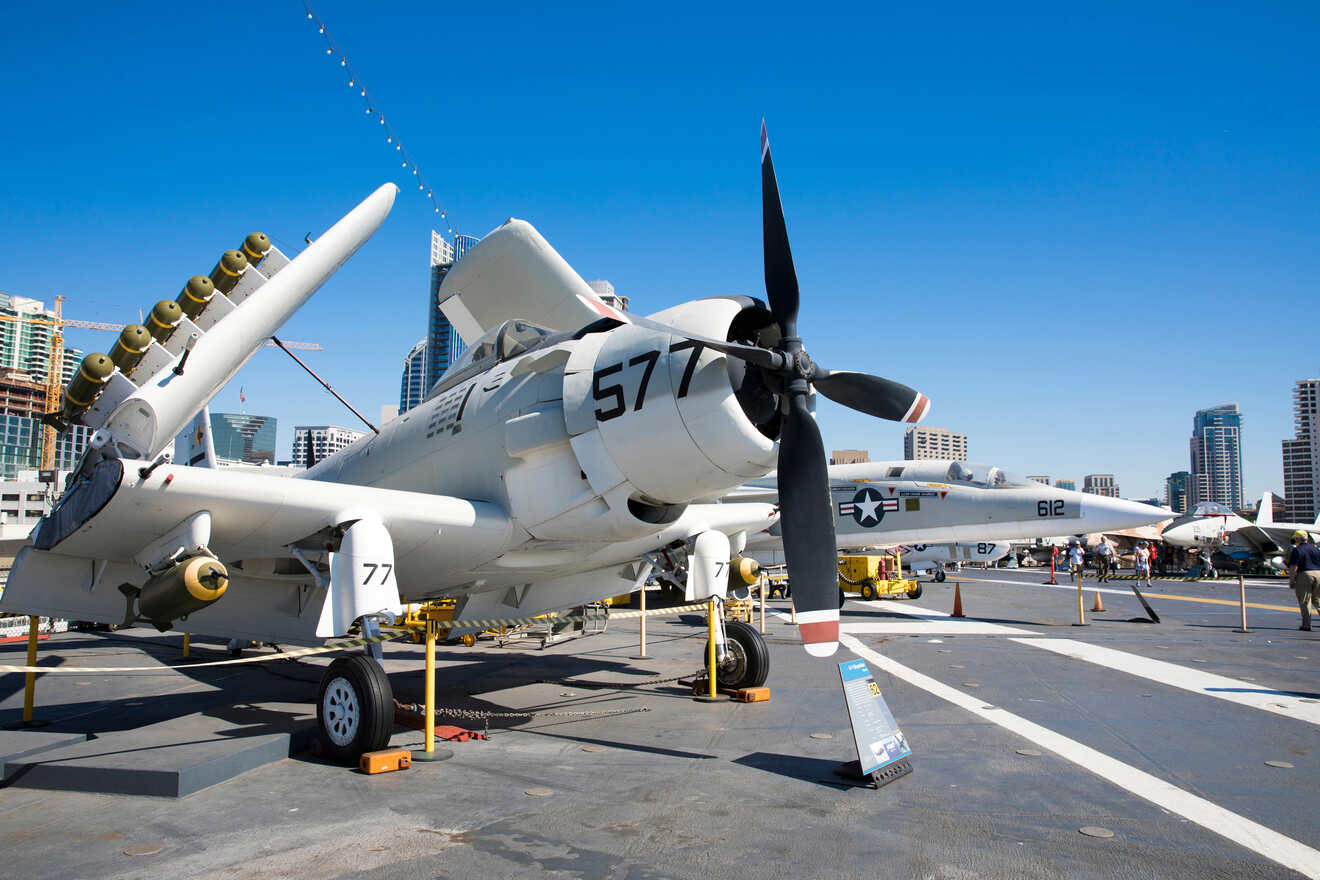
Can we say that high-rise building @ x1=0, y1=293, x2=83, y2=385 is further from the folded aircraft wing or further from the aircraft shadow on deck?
the aircraft shadow on deck

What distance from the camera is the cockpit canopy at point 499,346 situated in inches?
306

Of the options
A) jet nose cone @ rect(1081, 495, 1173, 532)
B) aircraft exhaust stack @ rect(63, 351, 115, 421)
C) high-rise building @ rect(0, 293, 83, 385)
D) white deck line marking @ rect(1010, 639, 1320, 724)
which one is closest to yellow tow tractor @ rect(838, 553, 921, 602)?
jet nose cone @ rect(1081, 495, 1173, 532)

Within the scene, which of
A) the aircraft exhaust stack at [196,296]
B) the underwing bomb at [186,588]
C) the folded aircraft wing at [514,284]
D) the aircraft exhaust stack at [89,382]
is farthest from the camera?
the folded aircraft wing at [514,284]

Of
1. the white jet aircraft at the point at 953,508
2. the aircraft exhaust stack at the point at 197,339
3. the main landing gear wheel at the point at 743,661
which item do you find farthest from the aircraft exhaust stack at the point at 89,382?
the white jet aircraft at the point at 953,508

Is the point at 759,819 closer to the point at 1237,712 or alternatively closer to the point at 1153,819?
the point at 1153,819

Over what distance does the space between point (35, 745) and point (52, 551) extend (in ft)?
5.18

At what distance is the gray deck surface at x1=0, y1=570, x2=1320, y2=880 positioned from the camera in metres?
4.00

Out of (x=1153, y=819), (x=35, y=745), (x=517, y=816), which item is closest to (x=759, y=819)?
Answer: (x=517, y=816)

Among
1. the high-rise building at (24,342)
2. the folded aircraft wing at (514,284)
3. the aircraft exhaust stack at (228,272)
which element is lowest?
the aircraft exhaust stack at (228,272)

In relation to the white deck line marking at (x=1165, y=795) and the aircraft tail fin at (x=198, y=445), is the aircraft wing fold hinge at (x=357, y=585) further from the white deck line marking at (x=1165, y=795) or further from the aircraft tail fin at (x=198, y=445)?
the aircraft tail fin at (x=198, y=445)

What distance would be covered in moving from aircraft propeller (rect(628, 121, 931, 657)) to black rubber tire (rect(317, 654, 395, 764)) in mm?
3394

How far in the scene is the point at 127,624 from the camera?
694 centimetres

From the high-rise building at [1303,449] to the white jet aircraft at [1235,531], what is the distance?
137 metres

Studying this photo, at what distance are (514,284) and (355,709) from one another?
10.3 metres
